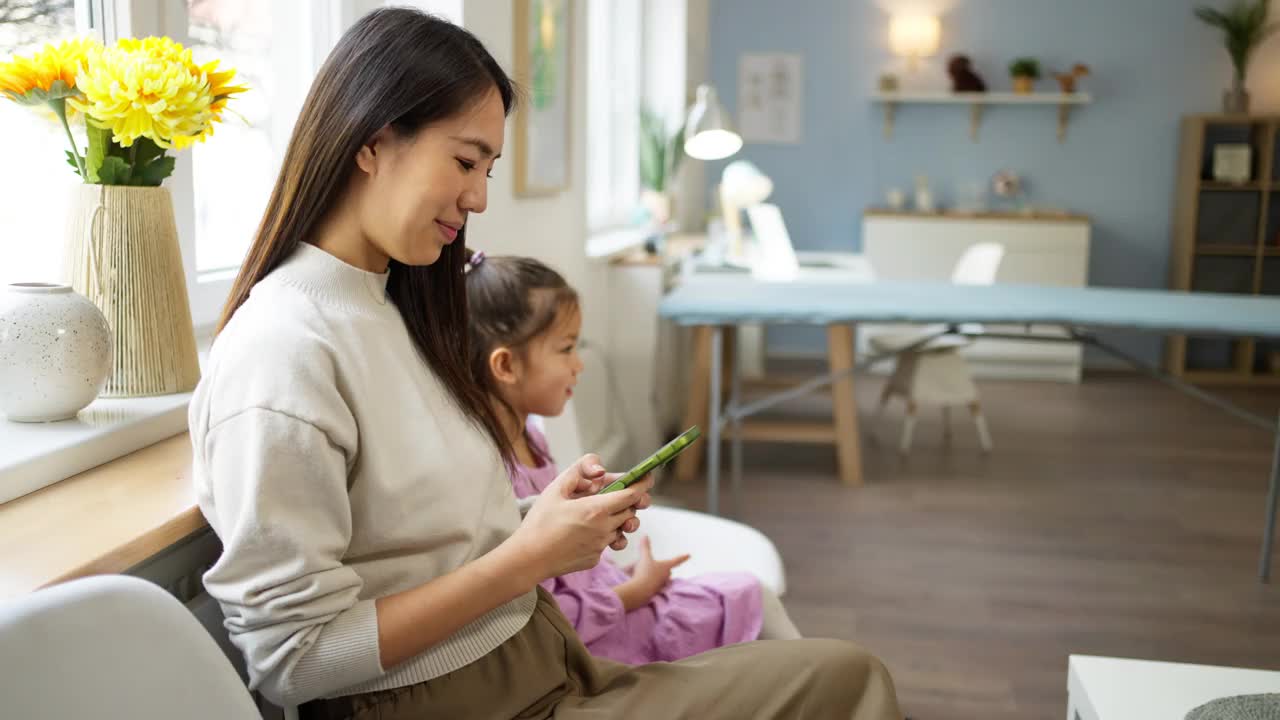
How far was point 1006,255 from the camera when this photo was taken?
602cm

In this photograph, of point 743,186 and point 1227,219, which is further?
point 1227,219

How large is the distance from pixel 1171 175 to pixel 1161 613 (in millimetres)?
4166

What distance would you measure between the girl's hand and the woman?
0.44 meters

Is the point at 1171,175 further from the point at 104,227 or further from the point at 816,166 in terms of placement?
the point at 104,227

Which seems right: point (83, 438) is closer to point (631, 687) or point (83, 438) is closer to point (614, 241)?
point (631, 687)

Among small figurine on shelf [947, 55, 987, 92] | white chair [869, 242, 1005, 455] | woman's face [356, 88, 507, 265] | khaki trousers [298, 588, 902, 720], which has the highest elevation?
small figurine on shelf [947, 55, 987, 92]

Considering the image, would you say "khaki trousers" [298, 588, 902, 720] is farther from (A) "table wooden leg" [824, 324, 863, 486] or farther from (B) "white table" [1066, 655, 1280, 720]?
(A) "table wooden leg" [824, 324, 863, 486]

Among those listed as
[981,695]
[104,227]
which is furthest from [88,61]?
[981,695]

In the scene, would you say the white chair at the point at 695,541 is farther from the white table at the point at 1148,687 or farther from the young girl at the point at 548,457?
the white table at the point at 1148,687

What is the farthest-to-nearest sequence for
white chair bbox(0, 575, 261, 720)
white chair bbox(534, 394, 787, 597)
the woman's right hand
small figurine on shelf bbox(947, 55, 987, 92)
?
small figurine on shelf bbox(947, 55, 987, 92)
white chair bbox(534, 394, 787, 597)
the woman's right hand
white chair bbox(0, 575, 261, 720)

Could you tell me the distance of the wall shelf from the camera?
611cm

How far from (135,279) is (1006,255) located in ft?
17.4

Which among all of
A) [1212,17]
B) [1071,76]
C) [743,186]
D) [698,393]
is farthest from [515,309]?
[1212,17]

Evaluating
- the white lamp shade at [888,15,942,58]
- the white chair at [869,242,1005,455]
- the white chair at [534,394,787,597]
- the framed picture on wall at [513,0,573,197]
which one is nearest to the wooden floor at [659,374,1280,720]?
the white chair at [869,242,1005,455]
